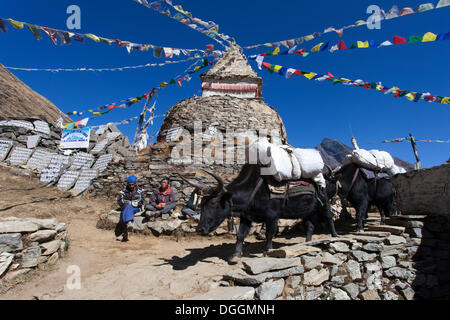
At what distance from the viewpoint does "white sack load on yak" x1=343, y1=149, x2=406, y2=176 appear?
18.3 feet

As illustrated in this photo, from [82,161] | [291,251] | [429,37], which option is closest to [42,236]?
[291,251]

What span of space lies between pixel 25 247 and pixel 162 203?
333 cm

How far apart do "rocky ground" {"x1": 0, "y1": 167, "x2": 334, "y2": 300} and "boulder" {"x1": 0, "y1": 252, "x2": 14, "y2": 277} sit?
160mm

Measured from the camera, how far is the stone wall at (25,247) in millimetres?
3332

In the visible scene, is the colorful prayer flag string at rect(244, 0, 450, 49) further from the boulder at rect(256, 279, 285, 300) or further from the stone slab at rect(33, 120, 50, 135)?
the stone slab at rect(33, 120, 50, 135)

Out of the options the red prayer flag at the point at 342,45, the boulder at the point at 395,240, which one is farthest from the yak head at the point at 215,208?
the red prayer flag at the point at 342,45

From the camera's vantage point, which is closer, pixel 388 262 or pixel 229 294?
pixel 229 294

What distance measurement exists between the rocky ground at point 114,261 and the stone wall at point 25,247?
12 cm

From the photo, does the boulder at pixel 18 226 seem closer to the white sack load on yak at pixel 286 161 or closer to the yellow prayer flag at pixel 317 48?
the white sack load on yak at pixel 286 161

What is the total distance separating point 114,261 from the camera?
460cm

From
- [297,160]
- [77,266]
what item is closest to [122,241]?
[77,266]

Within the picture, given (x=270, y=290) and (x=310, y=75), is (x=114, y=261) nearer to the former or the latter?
(x=270, y=290)

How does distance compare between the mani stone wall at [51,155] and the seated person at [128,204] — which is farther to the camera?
the mani stone wall at [51,155]

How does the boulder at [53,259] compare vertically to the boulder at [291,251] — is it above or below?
below
